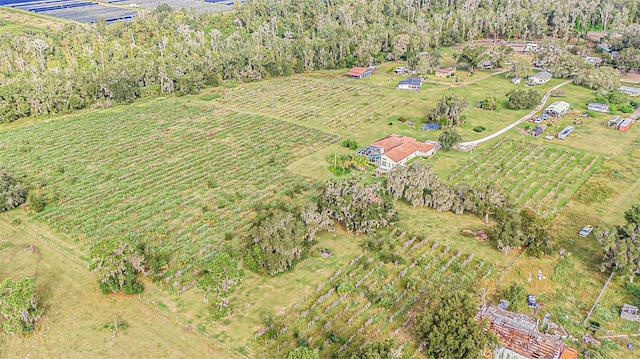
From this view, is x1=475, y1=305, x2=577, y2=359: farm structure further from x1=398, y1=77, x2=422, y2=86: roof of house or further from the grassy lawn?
x1=398, y1=77, x2=422, y2=86: roof of house

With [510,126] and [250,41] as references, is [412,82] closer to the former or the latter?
[510,126]

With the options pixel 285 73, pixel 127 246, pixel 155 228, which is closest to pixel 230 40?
pixel 285 73

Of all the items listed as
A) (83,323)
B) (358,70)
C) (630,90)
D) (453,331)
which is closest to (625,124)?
(630,90)

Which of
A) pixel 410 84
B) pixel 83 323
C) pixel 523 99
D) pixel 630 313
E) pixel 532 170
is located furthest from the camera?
pixel 410 84

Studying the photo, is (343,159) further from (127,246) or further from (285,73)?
(285,73)

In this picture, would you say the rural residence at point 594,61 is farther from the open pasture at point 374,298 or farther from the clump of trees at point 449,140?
the open pasture at point 374,298
